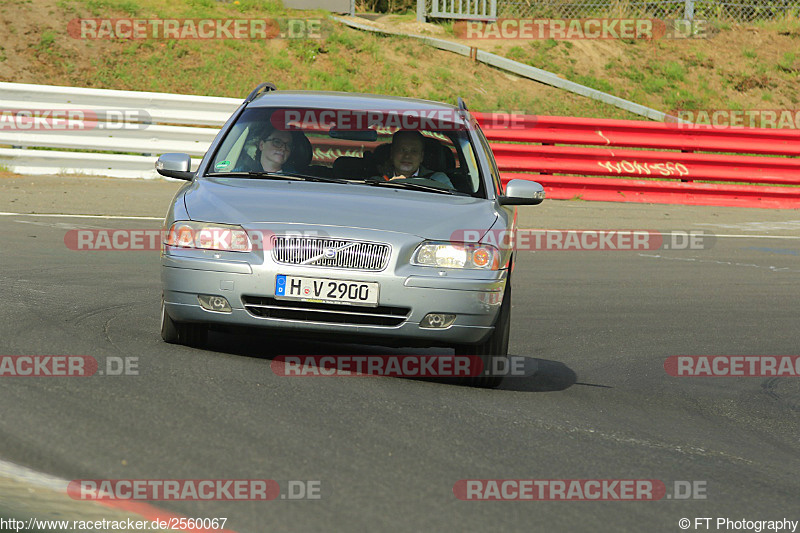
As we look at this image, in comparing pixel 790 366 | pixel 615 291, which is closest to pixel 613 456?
pixel 790 366

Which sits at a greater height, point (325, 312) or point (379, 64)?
point (379, 64)

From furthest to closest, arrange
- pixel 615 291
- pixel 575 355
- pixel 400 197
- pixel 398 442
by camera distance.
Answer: pixel 615 291, pixel 575 355, pixel 400 197, pixel 398 442

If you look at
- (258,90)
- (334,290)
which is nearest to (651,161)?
(258,90)

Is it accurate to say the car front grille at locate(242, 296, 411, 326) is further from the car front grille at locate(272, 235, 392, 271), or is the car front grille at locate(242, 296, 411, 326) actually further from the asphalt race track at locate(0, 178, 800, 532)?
the asphalt race track at locate(0, 178, 800, 532)

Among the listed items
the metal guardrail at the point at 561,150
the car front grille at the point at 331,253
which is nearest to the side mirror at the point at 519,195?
the car front grille at the point at 331,253

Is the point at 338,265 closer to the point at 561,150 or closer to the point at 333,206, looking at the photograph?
the point at 333,206

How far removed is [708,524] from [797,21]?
32.8 m

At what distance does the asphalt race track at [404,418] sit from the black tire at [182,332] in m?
0.11

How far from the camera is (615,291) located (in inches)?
405

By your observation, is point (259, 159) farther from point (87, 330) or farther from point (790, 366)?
point (790, 366)

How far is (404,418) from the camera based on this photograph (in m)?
5.14

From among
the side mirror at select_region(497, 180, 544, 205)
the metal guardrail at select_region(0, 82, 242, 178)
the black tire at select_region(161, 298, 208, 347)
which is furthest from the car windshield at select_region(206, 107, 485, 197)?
the metal guardrail at select_region(0, 82, 242, 178)

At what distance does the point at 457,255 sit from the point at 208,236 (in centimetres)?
129

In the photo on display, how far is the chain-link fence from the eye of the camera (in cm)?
3017
